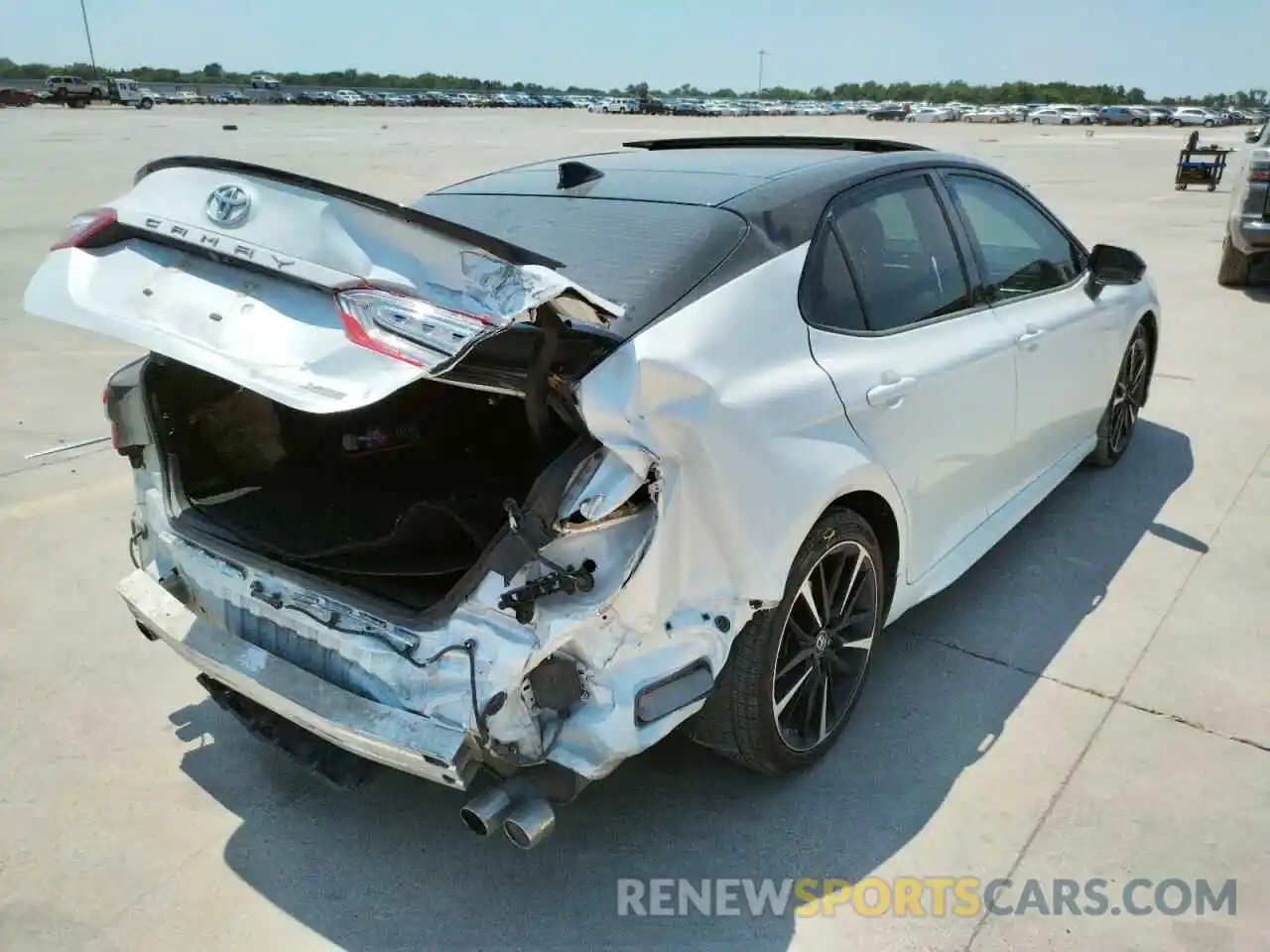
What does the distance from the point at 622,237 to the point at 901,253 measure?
3.13ft

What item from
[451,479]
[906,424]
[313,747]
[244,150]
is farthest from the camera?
[244,150]

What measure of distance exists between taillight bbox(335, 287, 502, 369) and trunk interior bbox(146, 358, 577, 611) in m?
0.48

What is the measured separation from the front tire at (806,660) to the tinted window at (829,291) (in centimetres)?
55

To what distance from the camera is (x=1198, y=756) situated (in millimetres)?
3010

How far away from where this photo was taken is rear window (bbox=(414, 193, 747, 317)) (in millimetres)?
2527

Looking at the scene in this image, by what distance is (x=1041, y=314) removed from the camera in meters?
3.87

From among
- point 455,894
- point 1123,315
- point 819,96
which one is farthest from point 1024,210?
point 819,96

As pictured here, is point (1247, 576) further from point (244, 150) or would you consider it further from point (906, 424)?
point (244, 150)

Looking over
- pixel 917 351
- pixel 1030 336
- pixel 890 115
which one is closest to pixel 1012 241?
pixel 1030 336

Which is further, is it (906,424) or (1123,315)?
(1123,315)

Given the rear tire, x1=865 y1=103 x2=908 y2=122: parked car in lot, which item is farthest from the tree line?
the rear tire

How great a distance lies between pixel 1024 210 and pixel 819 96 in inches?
6682

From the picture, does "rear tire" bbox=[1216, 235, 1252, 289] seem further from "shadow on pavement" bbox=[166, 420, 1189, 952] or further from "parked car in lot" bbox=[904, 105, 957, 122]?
"parked car in lot" bbox=[904, 105, 957, 122]

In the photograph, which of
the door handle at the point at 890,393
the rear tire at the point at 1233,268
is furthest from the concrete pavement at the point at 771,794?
the rear tire at the point at 1233,268
